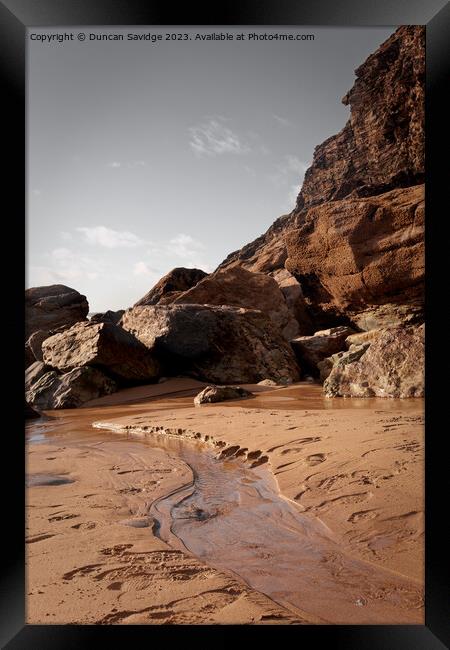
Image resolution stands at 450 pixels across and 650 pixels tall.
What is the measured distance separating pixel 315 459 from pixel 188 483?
89 cm

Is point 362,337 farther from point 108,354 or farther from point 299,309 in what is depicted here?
point 299,309

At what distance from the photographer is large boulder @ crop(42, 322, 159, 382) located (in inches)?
377

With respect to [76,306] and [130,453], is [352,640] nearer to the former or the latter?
[130,453]

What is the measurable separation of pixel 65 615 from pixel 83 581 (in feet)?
0.49

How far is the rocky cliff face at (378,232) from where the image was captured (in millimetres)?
10234

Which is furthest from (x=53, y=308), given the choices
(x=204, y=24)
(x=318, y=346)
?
(x=204, y=24)

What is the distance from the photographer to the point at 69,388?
355 inches

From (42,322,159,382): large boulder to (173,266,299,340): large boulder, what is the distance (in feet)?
12.7

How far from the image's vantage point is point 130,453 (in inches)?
162

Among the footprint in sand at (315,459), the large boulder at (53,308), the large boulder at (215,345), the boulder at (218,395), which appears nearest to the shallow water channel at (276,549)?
the footprint in sand at (315,459)

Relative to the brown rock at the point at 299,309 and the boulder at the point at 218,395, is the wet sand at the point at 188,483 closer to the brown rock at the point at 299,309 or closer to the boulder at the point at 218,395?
the boulder at the point at 218,395

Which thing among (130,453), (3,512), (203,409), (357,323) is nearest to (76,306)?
(357,323)

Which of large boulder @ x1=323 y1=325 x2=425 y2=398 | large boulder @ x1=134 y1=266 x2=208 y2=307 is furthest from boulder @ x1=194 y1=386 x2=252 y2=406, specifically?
large boulder @ x1=134 y1=266 x2=208 y2=307

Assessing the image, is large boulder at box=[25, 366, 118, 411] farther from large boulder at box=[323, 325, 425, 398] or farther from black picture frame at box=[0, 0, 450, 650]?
black picture frame at box=[0, 0, 450, 650]
